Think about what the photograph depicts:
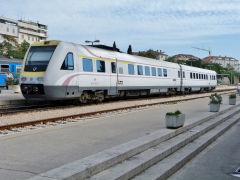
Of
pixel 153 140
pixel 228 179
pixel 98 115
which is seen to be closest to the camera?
pixel 228 179

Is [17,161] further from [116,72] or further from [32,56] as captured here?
[116,72]

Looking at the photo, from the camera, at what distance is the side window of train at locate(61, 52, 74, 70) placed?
51.0ft

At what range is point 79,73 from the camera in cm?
1636

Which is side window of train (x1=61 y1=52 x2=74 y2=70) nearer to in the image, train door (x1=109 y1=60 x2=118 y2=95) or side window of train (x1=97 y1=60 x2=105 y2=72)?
side window of train (x1=97 y1=60 x2=105 y2=72)

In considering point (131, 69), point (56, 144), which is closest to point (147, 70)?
point (131, 69)

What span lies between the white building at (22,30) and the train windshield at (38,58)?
86.8 m

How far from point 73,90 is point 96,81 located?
2.12 metres

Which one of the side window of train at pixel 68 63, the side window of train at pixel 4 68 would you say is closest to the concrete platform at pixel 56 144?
the side window of train at pixel 68 63

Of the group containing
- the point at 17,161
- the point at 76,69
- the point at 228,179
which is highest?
the point at 76,69

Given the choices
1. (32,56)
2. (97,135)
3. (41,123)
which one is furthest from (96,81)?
(97,135)

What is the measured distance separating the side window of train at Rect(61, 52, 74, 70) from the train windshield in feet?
2.44

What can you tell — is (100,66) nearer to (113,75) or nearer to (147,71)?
(113,75)

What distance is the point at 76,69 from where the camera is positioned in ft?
53.1

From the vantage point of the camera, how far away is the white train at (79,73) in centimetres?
1520
